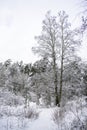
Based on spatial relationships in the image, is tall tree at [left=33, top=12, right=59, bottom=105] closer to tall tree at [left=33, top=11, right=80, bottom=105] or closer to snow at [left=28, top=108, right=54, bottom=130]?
tall tree at [left=33, top=11, right=80, bottom=105]

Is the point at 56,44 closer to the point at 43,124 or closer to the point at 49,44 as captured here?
the point at 49,44

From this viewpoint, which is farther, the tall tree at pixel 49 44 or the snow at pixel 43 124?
the tall tree at pixel 49 44

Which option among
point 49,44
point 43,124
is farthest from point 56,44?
point 43,124

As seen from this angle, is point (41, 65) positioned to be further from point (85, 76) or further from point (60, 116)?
point (60, 116)

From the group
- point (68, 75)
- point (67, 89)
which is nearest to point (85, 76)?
point (67, 89)

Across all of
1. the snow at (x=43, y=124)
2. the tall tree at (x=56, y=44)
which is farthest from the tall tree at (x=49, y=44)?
the snow at (x=43, y=124)

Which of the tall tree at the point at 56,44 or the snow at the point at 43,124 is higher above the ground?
the tall tree at the point at 56,44

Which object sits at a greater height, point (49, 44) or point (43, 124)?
point (49, 44)

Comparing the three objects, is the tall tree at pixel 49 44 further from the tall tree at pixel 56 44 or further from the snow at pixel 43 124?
the snow at pixel 43 124

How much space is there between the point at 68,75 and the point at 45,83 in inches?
157

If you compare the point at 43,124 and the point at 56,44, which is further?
the point at 56,44

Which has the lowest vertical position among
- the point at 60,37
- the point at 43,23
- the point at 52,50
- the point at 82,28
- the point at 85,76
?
the point at 85,76

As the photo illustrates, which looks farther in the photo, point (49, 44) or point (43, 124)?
point (49, 44)

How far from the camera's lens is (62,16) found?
15.7m
